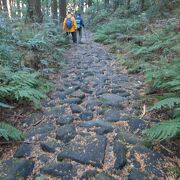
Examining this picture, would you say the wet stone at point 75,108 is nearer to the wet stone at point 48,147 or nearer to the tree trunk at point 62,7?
the wet stone at point 48,147

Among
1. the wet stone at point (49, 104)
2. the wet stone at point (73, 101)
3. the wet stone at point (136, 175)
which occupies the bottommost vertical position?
the wet stone at point (49, 104)

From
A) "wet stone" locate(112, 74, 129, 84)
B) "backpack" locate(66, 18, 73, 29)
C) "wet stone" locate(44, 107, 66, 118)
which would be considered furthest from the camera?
"backpack" locate(66, 18, 73, 29)

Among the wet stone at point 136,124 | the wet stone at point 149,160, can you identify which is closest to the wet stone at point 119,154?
the wet stone at point 149,160

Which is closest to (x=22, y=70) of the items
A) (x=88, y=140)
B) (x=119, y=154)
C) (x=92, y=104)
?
(x=92, y=104)

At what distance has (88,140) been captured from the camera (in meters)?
3.66

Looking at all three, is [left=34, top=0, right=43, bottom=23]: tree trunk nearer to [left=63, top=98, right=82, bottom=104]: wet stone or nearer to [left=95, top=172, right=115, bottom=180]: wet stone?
[left=63, top=98, right=82, bottom=104]: wet stone

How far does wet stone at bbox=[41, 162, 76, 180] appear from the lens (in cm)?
295

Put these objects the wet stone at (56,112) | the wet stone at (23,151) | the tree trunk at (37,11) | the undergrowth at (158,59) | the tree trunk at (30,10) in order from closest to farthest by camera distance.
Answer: the wet stone at (23,151), the undergrowth at (158,59), the wet stone at (56,112), the tree trunk at (30,10), the tree trunk at (37,11)

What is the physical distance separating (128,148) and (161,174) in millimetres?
619

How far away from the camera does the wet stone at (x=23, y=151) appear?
3379mm

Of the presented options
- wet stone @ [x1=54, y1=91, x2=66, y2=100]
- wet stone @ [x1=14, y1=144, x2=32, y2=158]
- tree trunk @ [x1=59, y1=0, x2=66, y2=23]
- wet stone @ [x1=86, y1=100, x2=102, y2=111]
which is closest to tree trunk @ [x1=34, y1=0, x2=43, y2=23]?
tree trunk @ [x1=59, y1=0, x2=66, y2=23]

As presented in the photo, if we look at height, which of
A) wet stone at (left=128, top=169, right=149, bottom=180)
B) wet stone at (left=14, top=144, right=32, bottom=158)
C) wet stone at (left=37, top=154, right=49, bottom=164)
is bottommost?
wet stone at (left=14, top=144, right=32, bottom=158)

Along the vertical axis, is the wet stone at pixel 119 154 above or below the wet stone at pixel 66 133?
above

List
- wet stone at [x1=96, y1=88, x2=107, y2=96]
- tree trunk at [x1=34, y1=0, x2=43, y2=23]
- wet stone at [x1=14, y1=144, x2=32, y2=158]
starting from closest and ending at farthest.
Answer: wet stone at [x1=14, y1=144, x2=32, y2=158] < wet stone at [x1=96, y1=88, x2=107, y2=96] < tree trunk at [x1=34, y1=0, x2=43, y2=23]
